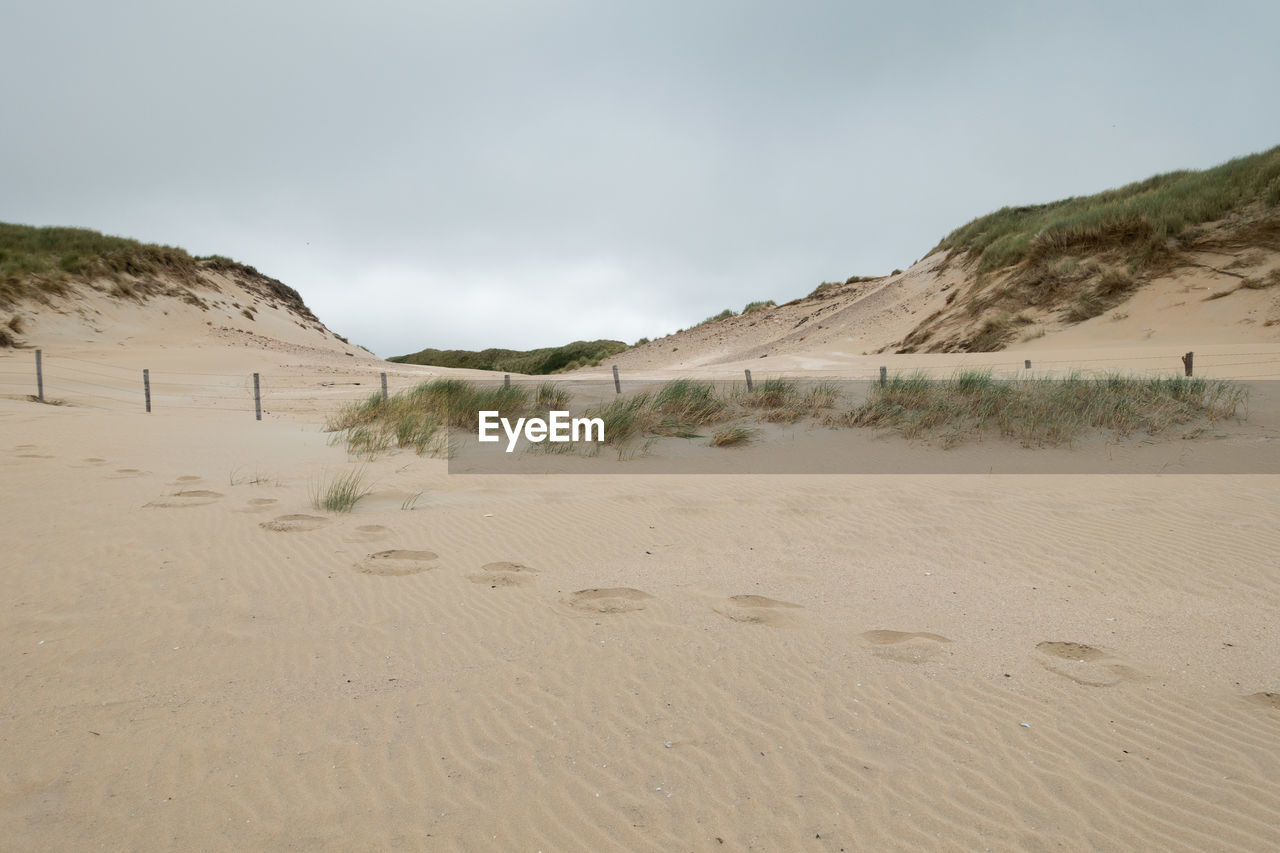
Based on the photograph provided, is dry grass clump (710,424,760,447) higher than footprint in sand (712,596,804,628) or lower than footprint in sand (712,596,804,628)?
higher

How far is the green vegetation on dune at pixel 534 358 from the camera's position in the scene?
43112 millimetres

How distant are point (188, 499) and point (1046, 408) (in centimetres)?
1027

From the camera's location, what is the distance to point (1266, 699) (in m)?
3.17

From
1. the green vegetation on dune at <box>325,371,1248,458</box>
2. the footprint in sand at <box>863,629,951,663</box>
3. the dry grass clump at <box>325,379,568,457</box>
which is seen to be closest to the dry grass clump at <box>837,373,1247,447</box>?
the green vegetation on dune at <box>325,371,1248,458</box>

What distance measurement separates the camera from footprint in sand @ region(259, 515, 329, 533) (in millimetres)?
5430

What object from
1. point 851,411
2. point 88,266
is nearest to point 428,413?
point 851,411

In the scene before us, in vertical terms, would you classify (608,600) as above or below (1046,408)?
below

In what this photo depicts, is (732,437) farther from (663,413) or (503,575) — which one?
(503,575)

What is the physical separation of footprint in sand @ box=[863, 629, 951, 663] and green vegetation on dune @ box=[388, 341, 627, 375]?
119 ft

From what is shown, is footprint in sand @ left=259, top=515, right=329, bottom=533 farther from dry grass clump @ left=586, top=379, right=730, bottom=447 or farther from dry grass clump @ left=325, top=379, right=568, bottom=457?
dry grass clump @ left=586, top=379, right=730, bottom=447

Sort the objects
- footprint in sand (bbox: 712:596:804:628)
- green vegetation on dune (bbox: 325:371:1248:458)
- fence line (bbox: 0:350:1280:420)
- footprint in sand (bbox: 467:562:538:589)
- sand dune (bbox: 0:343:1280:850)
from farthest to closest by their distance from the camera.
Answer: fence line (bbox: 0:350:1280:420)
green vegetation on dune (bbox: 325:371:1248:458)
footprint in sand (bbox: 467:562:538:589)
footprint in sand (bbox: 712:596:804:628)
sand dune (bbox: 0:343:1280:850)

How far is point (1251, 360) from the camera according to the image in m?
15.2

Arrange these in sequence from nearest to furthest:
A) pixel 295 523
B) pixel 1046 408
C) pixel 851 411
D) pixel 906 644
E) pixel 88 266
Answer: pixel 906 644
pixel 295 523
pixel 1046 408
pixel 851 411
pixel 88 266

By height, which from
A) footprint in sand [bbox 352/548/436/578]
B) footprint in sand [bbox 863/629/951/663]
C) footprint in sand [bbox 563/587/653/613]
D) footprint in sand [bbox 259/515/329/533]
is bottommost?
footprint in sand [bbox 863/629/951/663]
